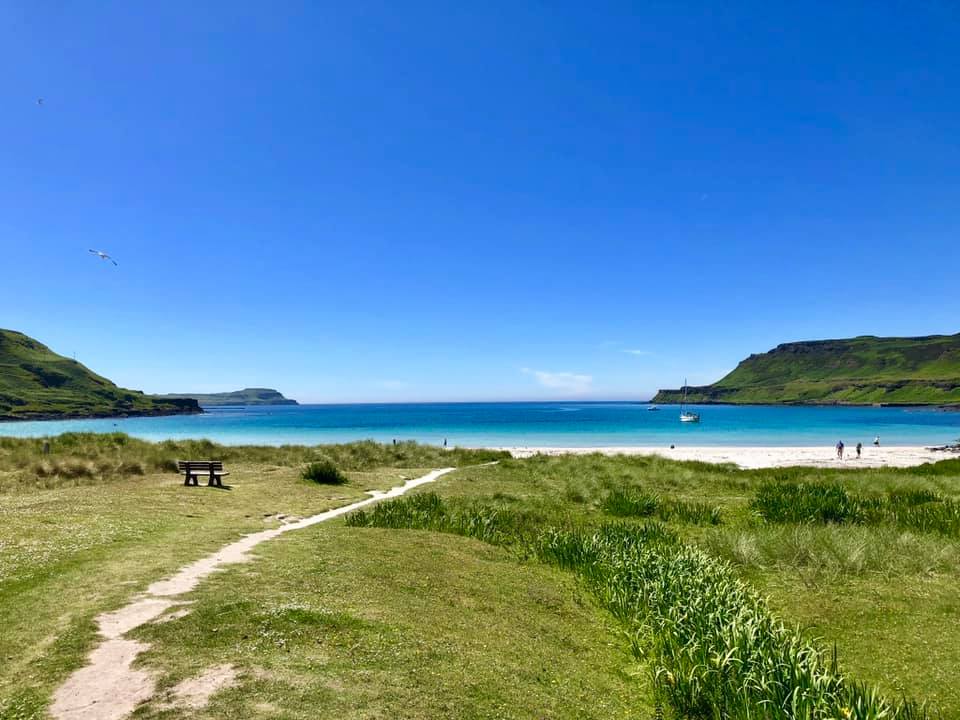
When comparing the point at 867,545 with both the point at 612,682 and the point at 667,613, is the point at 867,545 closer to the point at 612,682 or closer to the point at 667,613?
the point at 667,613

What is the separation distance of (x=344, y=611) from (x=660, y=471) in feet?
107

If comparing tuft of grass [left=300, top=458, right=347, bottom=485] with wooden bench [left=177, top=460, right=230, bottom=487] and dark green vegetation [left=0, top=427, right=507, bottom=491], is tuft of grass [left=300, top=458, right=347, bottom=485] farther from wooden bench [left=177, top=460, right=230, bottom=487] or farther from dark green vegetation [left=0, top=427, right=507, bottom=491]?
wooden bench [left=177, top=460, right=230, bottom=487]

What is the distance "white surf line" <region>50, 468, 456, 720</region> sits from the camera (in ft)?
19.6

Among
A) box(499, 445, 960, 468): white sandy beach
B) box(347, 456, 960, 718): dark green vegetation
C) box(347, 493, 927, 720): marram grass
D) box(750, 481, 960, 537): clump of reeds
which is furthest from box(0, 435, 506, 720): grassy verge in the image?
box(499, 445, 960, 468): white sandy beach

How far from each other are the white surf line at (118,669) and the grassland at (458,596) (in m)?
0.21

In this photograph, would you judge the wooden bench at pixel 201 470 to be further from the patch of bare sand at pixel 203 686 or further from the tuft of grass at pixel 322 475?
the patch of bare sand at pixel 203 686

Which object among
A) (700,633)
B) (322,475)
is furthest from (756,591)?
(322,475)

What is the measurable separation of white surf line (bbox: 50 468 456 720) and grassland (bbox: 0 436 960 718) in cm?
21

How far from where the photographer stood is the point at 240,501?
22.7 meters

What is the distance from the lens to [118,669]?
22.5ft

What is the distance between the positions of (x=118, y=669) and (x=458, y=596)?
634 cm

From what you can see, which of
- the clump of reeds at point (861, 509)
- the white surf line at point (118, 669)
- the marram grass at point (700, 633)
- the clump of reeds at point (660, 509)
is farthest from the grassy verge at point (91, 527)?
the clump of reeds at point (861, 509)

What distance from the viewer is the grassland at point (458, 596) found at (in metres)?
7.16

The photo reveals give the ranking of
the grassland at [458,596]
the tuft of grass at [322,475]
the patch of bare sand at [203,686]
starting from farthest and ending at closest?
1. the tuft of grass at [322,475]
2. the grassland at [458,596]
3. the patch of bare sand at [203,686]
